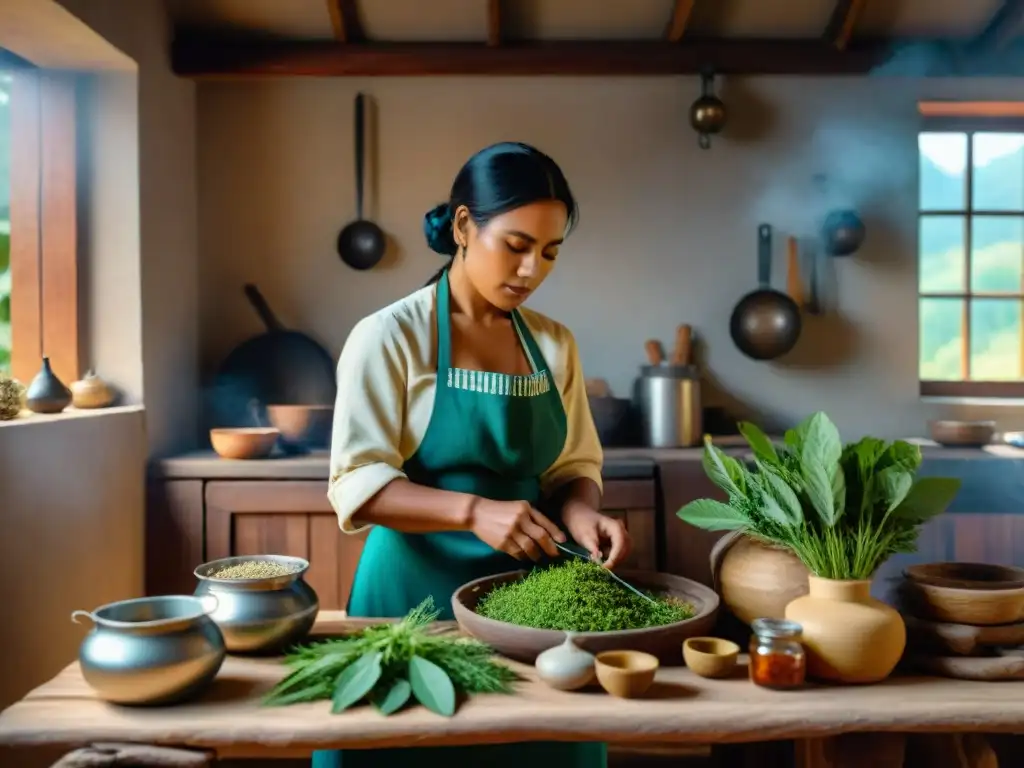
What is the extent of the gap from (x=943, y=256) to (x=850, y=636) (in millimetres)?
3064

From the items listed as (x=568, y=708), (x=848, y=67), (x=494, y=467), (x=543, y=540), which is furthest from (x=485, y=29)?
(x=568, y=708)

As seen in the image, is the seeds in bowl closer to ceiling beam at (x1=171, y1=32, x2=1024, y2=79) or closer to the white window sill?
the white window sill

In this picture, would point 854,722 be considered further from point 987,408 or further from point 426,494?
point 987,408

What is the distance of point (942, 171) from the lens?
12.3 ft

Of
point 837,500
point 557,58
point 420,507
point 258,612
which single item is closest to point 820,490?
point 837,500

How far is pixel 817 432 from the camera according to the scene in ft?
4.33

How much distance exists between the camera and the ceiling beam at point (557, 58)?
339 cm

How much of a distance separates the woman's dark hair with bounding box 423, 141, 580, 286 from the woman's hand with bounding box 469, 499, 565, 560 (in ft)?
1.71

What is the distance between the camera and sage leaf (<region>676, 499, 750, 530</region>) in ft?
4.52

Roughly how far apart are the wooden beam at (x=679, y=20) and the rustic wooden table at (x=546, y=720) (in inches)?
106

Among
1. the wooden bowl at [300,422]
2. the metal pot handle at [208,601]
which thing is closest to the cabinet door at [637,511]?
the wooden bowl at [300,422]

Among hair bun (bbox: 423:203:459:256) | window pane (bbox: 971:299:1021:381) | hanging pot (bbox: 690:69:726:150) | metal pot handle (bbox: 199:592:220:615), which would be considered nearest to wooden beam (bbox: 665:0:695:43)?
hanging pot (bbox: 690:69:726:150)

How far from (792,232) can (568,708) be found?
114 inches

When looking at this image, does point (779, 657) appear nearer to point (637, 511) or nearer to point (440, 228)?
point (440, 228)
